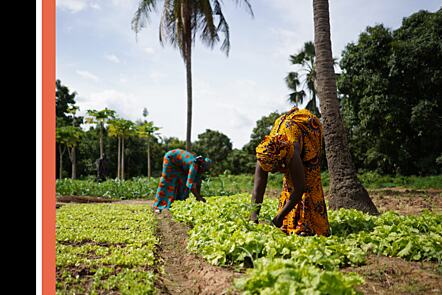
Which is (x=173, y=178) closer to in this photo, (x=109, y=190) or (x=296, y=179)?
(x=296, y=179)

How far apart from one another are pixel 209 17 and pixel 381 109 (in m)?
8.99

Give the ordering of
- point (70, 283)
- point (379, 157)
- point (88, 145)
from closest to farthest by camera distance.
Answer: point (70, 283) < point (379, 157) < point (88, 145)

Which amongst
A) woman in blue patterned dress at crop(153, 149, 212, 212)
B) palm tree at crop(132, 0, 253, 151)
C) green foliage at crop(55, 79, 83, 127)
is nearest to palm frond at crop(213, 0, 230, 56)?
palm tree at crop(132, 0, 253, 151)

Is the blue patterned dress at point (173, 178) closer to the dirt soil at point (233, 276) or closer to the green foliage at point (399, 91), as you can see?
the dirt soil at point (233, 276)

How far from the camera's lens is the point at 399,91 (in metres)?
18.3

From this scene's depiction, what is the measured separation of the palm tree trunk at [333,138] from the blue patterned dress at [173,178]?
9.10 ft

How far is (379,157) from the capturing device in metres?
21.1

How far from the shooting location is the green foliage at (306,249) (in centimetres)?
247

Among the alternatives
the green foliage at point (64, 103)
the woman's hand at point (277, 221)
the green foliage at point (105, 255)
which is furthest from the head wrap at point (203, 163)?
the green foliage at point (64, 103)

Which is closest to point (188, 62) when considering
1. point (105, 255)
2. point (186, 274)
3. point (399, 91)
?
point (399, 91)

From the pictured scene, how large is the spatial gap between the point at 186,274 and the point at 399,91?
17268mm
